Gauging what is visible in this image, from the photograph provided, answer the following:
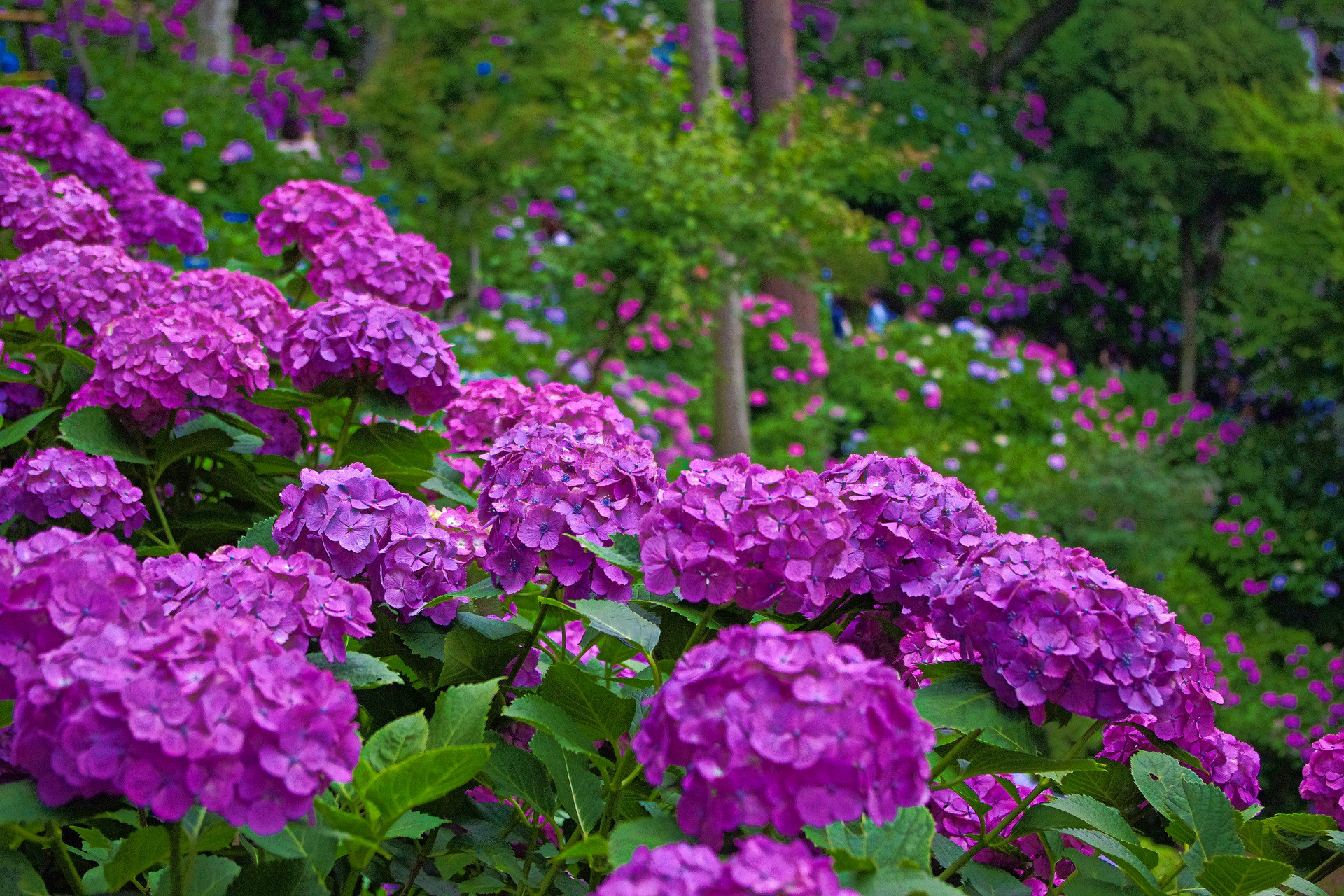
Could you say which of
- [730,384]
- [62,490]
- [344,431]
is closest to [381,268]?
[344,431]

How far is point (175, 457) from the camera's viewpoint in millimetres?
1645

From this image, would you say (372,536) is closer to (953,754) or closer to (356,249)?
(953,754)

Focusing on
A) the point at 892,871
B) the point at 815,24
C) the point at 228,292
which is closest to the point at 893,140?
the point at 815,24

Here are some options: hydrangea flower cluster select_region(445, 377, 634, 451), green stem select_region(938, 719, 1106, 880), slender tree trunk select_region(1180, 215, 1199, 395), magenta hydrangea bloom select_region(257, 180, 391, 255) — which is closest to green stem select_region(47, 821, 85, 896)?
hydrangea flower cluster select_region(445, 377, 634, 451)

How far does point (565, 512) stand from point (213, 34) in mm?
6655

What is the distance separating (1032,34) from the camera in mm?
10656

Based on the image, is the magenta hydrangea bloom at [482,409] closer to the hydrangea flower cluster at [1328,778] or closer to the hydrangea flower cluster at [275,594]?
the hydrangea flower cluster at [275,594]

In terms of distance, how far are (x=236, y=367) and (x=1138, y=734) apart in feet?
3.83

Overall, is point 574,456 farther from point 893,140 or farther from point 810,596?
point 893,140

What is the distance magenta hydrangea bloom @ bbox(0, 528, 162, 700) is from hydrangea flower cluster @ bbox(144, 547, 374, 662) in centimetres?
6

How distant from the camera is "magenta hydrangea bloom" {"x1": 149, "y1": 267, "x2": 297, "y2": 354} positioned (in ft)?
5.81

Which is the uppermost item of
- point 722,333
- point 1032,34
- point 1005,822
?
point 1005,822

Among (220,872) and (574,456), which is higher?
(574,456)

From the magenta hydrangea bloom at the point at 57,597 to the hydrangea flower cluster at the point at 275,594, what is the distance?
0.19 feet
